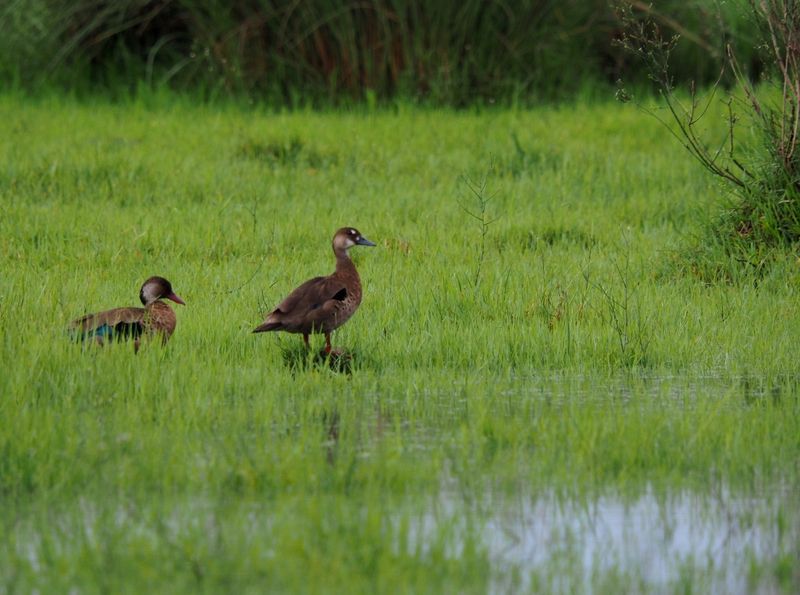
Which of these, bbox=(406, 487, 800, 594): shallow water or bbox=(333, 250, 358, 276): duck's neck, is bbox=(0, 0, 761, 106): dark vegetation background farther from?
bbox=(406, 487, 800, 594): shallow water

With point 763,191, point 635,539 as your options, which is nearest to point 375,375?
point 635,539

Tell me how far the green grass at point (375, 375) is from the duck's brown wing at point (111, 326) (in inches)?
5.3

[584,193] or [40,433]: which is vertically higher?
[584,193]

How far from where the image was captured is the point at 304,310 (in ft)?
21.8

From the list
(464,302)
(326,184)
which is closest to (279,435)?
(464,302)

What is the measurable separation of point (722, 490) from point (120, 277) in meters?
4.80

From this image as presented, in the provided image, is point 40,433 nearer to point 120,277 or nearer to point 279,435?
point 279,435

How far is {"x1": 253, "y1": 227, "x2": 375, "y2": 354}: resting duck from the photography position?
6617mm

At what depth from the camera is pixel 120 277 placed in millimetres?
8609

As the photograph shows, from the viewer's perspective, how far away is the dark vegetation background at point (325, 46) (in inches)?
563

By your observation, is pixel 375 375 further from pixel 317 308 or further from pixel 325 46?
pixel 325 46

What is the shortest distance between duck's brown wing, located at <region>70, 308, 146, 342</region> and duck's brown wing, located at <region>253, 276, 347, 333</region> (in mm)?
538

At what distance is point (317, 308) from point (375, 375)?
47cm

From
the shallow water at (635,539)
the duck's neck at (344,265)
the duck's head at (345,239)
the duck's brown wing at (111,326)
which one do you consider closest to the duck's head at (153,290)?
the duck's brown wing at (111,326)
